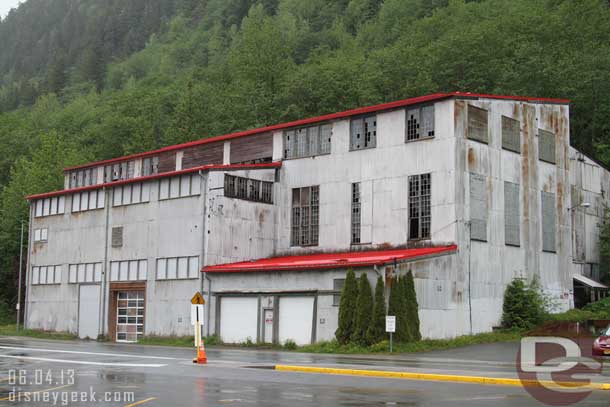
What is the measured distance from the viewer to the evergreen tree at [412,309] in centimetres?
3969

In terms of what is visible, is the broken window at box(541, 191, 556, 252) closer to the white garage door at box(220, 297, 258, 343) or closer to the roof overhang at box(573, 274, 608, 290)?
the roof overhang at box(573, 274, 608, 290)

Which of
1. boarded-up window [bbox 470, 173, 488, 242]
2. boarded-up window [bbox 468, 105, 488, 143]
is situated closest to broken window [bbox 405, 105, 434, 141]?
boarded-up window [bbox 468, 105, 488, 143]

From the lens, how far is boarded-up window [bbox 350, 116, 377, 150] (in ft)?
160

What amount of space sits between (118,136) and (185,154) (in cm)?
4785

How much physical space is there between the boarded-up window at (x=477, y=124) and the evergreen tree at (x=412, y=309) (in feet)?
32.9

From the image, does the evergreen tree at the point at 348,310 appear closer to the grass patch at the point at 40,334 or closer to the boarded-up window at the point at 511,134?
the boarded-up window at the point at 511,134

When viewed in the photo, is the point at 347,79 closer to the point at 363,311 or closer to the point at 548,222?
the point at 548,222

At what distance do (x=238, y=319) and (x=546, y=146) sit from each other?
68.9ft

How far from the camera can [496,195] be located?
4666cm

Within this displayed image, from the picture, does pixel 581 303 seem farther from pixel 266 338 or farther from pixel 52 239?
pixel 52 239

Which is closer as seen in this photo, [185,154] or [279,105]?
[185,154]

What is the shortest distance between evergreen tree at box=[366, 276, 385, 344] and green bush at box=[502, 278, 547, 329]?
9.89m

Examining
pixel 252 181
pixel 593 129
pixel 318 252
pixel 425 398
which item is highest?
pixel 593 129

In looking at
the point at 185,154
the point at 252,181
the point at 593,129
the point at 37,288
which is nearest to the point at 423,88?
the point at 593,129
